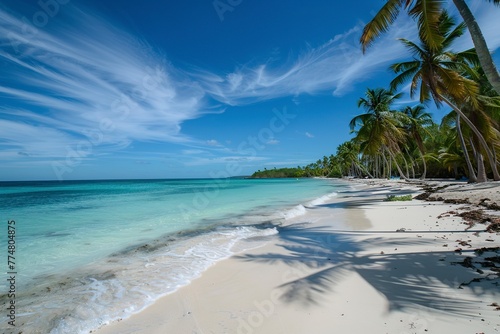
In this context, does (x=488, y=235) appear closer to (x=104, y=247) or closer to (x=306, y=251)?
(x=306, y=251)

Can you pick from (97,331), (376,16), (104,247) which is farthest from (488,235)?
(104,247)

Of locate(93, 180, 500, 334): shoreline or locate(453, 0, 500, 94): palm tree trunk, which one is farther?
locate(453, 0, 500, 94): palm tree trunk

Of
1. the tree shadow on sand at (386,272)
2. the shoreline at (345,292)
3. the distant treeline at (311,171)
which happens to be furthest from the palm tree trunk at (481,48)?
the distant treeline at (311,171)

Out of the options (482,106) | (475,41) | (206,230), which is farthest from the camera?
(482,106)

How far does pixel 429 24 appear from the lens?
6566 millimetres

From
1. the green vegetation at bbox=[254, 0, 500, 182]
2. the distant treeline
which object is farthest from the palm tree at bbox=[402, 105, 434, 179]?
the distant treeline

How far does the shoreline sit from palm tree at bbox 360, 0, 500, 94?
355cm

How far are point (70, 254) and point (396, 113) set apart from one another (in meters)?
33.1

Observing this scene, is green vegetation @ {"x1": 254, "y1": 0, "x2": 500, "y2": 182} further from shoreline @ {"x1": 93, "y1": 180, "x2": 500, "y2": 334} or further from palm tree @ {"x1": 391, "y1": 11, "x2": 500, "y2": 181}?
shoreline @ {"x1": 93, "y1": 180, "x2": 500, "y2": 334}

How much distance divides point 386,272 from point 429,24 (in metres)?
6.61

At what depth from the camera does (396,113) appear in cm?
2933

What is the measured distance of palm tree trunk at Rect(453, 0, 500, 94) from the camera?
15.5 ft

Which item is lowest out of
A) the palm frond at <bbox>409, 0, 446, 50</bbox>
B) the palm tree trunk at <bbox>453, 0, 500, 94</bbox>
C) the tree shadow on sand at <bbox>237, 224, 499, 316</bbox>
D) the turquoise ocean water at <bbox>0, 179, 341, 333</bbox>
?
the turquoise ocean water at <bbox>0, 179, 341, 333</bbox>

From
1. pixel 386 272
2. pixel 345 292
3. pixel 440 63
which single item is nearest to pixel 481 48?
pixel 386 272
